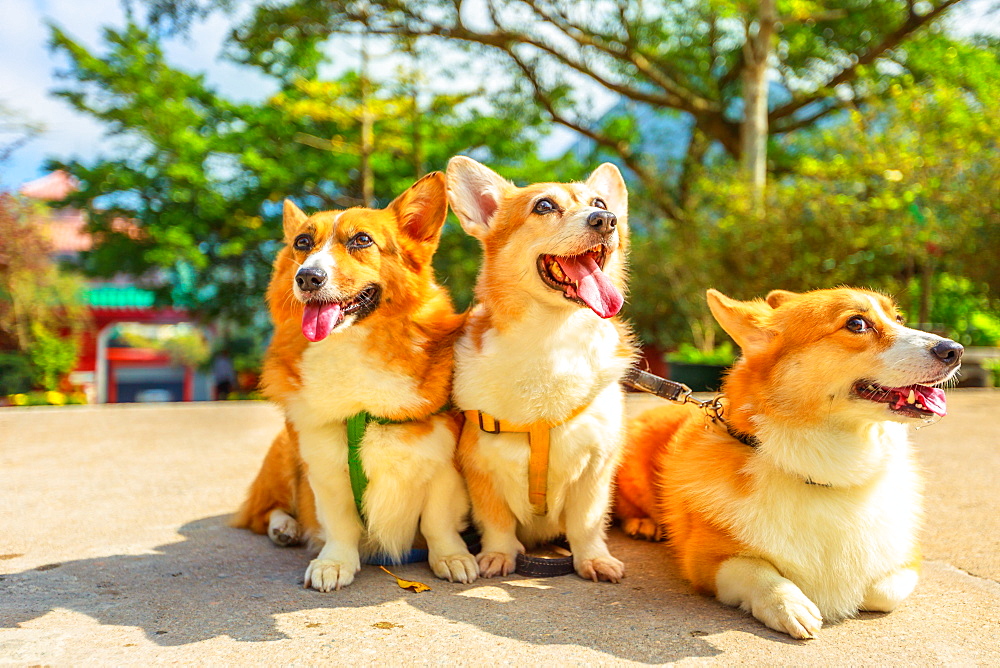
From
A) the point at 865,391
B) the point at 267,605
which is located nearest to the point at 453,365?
the point at 267,605

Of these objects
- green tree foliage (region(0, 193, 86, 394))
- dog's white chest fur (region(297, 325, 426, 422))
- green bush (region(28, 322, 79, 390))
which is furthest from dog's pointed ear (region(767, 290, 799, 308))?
green bush (region(28, 322, 79, 390))

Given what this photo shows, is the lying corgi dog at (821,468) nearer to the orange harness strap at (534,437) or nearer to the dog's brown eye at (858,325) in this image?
the dog's brown eye at (858,325)

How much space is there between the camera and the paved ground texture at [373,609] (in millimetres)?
2010

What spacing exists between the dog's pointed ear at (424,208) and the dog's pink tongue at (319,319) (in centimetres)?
54

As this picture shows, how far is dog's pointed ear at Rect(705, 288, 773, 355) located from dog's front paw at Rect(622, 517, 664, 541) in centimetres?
112

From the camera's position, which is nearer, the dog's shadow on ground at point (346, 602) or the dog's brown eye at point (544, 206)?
the dog's shadow on ground at point (346, 602)

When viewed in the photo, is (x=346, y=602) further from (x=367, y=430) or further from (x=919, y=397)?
(x=919, y=397)

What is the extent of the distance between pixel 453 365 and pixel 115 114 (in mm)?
15396

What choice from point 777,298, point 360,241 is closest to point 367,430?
point 360,241

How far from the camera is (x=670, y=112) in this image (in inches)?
656

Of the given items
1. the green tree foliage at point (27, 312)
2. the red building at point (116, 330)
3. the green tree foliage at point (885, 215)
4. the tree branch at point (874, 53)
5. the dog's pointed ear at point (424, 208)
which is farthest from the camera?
the red building at point (116, 330)

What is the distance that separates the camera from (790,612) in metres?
2.11

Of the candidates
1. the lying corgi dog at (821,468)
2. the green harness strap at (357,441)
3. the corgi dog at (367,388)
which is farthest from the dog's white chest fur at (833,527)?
the green harness strap at (357,441)

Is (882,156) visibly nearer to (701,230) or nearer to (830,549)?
(701,230)
